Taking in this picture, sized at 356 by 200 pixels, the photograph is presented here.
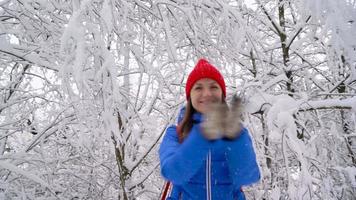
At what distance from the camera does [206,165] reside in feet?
5.44

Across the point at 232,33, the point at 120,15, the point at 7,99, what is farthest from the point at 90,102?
the point at 7,99

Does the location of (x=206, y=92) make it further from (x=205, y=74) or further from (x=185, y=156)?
(x=185, y=156)

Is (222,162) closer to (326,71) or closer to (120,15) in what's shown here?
(120,15)

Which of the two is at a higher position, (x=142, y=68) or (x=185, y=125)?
(x=142, y=68)

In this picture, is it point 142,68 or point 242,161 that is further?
point 142,68

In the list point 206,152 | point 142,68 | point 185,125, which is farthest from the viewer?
point 142,68

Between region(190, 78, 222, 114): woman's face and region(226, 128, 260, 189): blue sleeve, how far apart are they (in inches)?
11.7

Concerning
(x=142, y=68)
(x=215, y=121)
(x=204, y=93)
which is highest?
(x=142, y=68)

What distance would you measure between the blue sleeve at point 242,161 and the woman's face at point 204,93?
11.7 inches

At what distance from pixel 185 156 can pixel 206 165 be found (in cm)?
15

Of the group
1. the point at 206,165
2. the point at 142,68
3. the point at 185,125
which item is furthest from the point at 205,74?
the point at 142,68

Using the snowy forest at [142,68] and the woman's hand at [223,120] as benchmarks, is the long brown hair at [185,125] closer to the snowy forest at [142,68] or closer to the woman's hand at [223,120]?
the snowy forest at [142,68]

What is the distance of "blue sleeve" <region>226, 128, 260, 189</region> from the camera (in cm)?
152

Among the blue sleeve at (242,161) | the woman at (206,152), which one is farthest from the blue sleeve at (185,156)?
the blue sleeve at (242,161)
